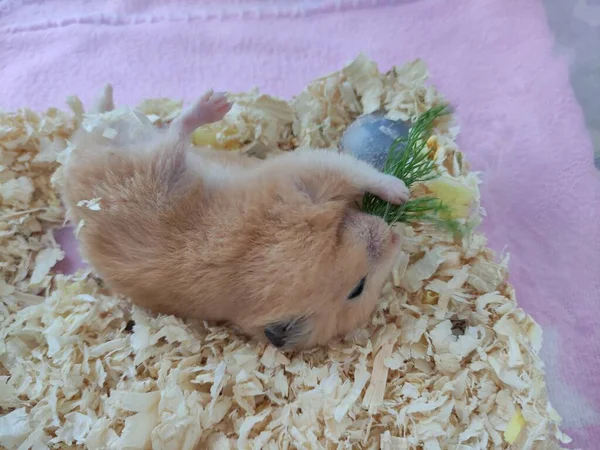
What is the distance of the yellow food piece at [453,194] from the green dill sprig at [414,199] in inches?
1.8

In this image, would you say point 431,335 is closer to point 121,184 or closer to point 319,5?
point 121,184

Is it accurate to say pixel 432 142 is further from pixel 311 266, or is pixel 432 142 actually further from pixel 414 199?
pixel 311 266

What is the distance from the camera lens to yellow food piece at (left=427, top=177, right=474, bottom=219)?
186 centimetres

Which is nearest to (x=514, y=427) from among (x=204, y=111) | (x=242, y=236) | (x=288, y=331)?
(x=288, y=331)

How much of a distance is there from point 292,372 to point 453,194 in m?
0.81

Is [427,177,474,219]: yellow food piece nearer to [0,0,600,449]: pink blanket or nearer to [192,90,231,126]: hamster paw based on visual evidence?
[0,0,600,449]: pink blanket

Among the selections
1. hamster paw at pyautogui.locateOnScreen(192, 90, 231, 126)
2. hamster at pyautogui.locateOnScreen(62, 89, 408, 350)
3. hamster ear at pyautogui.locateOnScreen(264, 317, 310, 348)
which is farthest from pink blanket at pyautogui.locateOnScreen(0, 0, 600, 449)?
hamster ear at pyautogui.locateOnScreen(264, 317, 310, 348)

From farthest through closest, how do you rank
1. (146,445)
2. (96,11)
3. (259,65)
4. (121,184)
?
(96,11)
(259,65)
(121,184)
(146,445)

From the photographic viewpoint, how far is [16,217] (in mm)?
2094

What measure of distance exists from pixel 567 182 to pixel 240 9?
1.75 meters

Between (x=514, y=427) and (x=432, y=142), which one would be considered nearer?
(x=514, y=427)

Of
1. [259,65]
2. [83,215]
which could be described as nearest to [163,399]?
[83,215]

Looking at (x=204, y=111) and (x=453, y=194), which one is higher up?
(x=204, y=111)

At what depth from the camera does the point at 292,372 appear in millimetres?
1688
